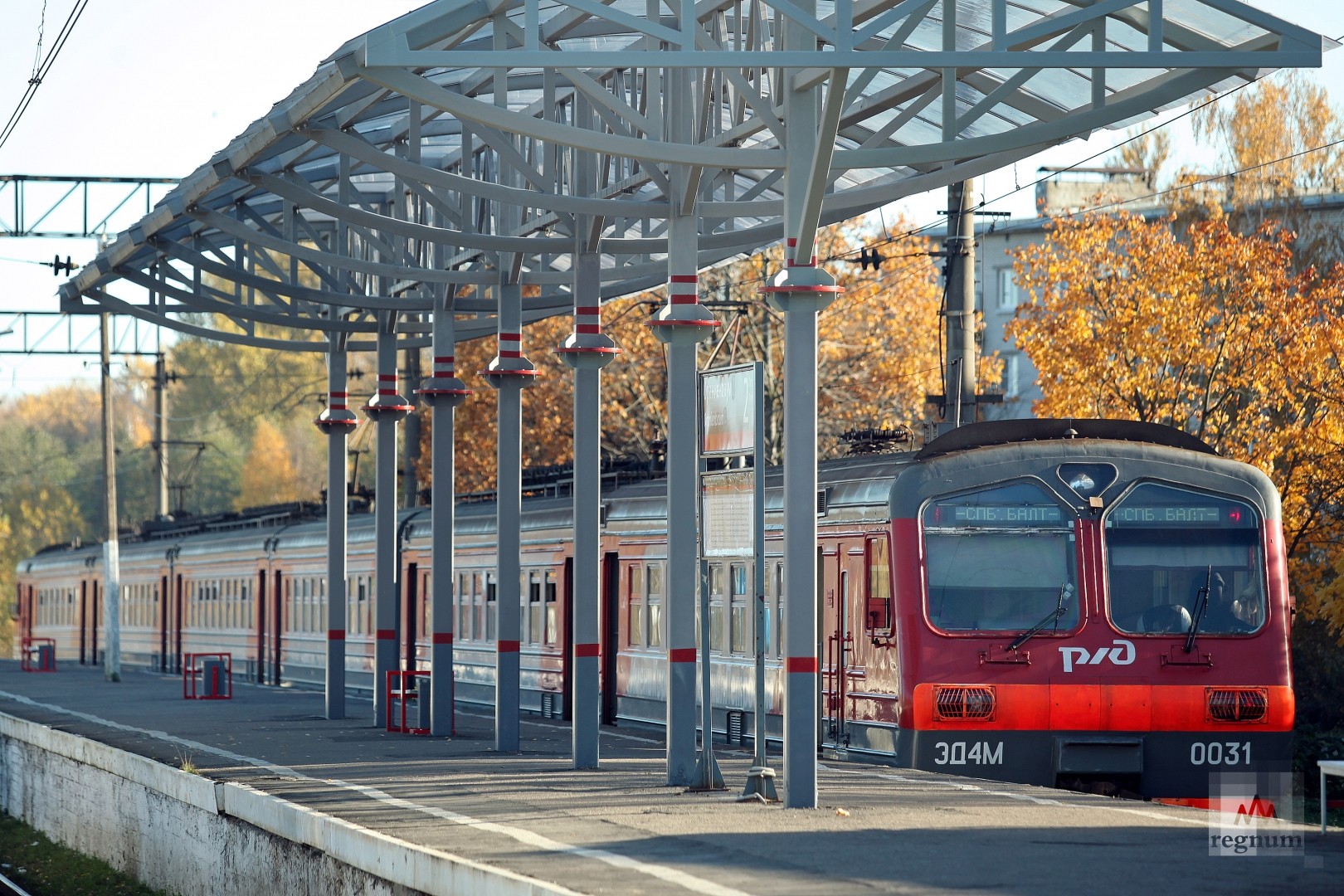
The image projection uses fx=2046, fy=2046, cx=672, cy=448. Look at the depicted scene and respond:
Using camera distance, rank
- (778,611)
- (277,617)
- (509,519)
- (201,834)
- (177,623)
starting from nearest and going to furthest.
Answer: (201,834) → (509,519) → (778,611) → (277,617) → (177,623)

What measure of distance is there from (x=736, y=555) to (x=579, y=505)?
98.2 inches

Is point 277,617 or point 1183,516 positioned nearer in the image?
point 1183,516

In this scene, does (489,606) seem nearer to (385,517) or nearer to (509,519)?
(385,517)

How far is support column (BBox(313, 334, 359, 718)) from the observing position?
23406 mm

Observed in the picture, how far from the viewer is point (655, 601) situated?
21.0m

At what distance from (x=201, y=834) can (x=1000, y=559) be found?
6.34 meters

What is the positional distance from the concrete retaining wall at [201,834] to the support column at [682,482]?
2.64 meters

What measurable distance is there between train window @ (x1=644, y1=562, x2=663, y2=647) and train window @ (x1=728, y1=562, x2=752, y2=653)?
191cm

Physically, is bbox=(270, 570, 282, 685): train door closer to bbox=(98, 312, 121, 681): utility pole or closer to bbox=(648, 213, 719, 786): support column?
bbox=(98, 312, 121, 681): utility pole

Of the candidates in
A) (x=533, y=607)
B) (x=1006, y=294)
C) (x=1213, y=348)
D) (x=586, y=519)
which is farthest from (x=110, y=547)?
(x=1006, y=294)

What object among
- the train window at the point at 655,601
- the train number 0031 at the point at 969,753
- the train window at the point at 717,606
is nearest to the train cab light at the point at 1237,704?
the train number 0031 at the point at 969,753

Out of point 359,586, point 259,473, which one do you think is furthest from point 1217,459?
point 259,473

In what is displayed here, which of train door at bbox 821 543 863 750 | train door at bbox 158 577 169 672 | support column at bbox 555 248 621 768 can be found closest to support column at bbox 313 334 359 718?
support column at bbox 555 248 621 768

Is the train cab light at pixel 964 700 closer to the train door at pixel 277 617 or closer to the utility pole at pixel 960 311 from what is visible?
the utility pole at pixel 960 311
